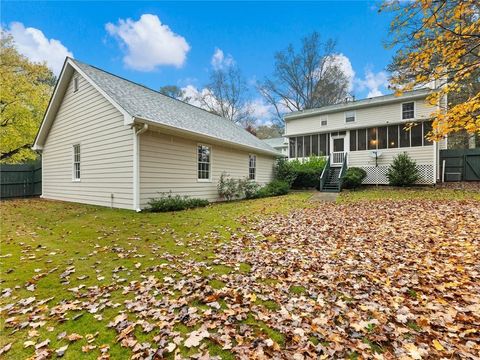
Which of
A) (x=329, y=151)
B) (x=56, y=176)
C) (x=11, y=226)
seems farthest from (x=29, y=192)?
(x=329, y=151)

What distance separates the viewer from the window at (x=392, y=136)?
16688mm

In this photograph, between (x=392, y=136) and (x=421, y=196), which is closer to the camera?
(x=421, y=196)

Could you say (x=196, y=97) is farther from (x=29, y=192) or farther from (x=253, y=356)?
(x=253, y=356)

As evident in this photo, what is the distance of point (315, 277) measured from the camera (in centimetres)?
376

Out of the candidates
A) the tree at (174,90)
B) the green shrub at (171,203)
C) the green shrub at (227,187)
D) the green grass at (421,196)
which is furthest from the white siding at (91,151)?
the tree at (174,90)

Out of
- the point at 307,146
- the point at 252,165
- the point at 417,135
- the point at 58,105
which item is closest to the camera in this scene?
the point at 58,105

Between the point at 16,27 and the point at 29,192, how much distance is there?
36.2 feet

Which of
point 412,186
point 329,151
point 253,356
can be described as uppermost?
point 329,151

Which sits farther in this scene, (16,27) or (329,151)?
(329,151)

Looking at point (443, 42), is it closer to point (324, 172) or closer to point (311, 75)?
point (324, 172)

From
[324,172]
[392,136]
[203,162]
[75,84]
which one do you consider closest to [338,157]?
[324,172]

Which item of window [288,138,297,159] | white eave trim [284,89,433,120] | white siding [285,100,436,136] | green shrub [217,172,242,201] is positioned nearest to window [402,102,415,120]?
Answer: white siding [285,100,436,136]

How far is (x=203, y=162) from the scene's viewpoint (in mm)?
11727

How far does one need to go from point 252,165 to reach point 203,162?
4800 mm
